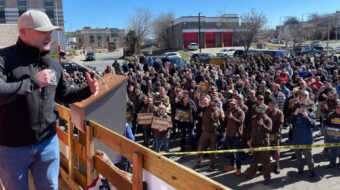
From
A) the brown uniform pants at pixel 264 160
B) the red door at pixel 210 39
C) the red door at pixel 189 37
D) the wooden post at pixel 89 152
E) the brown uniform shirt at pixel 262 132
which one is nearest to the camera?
the wooden post at pixel 89 152

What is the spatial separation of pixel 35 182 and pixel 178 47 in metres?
63.4

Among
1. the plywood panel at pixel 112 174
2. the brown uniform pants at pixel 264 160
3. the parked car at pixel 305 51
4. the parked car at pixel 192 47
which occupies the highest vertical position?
the parked car at pixel 192 47

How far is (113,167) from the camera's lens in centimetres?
294

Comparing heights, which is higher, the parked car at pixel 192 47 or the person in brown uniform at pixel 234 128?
the parked car at pixel 192 47

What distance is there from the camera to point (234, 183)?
678 centimetres

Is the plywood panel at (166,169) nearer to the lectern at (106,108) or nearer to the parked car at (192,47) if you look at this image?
the lectern at (106,108)

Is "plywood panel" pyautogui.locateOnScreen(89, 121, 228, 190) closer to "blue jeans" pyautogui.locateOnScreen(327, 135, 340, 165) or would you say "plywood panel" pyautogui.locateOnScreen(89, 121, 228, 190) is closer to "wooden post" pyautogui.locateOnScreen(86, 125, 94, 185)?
"wooden post" pyautogui.locateOnScreen(86, 125, 94, 185)

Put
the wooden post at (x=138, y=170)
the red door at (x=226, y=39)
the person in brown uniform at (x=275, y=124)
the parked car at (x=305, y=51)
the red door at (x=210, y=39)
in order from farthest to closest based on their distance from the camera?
the red door at (x=226, y=39) → the red door at (x=210, y=39) → the parked car at (x=305, y=51) → the person in brown uniform at (x=275, y=124) → the wooden post at (x=138, y=170)

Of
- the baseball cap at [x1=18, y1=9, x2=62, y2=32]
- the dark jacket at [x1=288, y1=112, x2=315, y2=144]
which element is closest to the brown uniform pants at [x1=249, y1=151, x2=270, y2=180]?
the dark jacket at [x1=288, y1=112, x2=315, y2=144]

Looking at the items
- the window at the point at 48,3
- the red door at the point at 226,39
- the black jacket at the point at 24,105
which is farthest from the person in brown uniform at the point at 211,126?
the window at the point at 48,3

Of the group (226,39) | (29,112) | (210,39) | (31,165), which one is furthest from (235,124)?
(226,39)

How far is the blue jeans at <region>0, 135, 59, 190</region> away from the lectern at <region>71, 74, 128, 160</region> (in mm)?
976

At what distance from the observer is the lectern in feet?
11.1

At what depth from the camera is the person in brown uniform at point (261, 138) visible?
262 inches
